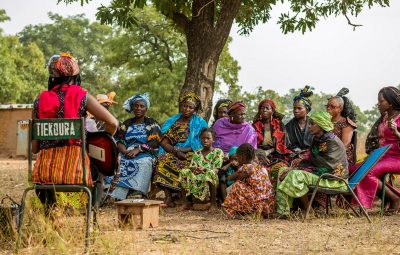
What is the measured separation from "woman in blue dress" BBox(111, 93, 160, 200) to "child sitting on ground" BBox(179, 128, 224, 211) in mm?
654

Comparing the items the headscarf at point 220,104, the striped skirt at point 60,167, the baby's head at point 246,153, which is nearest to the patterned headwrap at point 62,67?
the striped skirt at point 60,167

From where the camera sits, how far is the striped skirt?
15.7ft

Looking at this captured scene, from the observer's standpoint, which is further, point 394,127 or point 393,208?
point 393,208

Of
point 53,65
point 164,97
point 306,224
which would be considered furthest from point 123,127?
point 164,97

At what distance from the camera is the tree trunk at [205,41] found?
986cm

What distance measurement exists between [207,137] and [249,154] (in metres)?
1.00

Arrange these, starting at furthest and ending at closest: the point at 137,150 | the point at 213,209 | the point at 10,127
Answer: the point at 10,127
the point at 137,150
the point at 213,209

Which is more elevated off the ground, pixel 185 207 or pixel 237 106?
pixel 237 106

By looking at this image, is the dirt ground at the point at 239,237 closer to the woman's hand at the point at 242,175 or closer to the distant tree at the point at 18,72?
the woman's hand at the point at 242,175

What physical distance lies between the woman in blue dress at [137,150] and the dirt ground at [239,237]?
110 cm

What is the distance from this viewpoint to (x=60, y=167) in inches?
190

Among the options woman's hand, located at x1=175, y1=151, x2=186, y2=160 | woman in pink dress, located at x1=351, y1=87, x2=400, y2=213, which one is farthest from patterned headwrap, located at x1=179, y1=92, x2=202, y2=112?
woman in pink dress, located at x1=351, y1=87, x2=400, y2=213

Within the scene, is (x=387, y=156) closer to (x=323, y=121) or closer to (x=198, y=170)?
(x=323, y=121)

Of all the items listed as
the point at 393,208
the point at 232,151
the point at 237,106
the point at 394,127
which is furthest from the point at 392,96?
the point at 232,151
